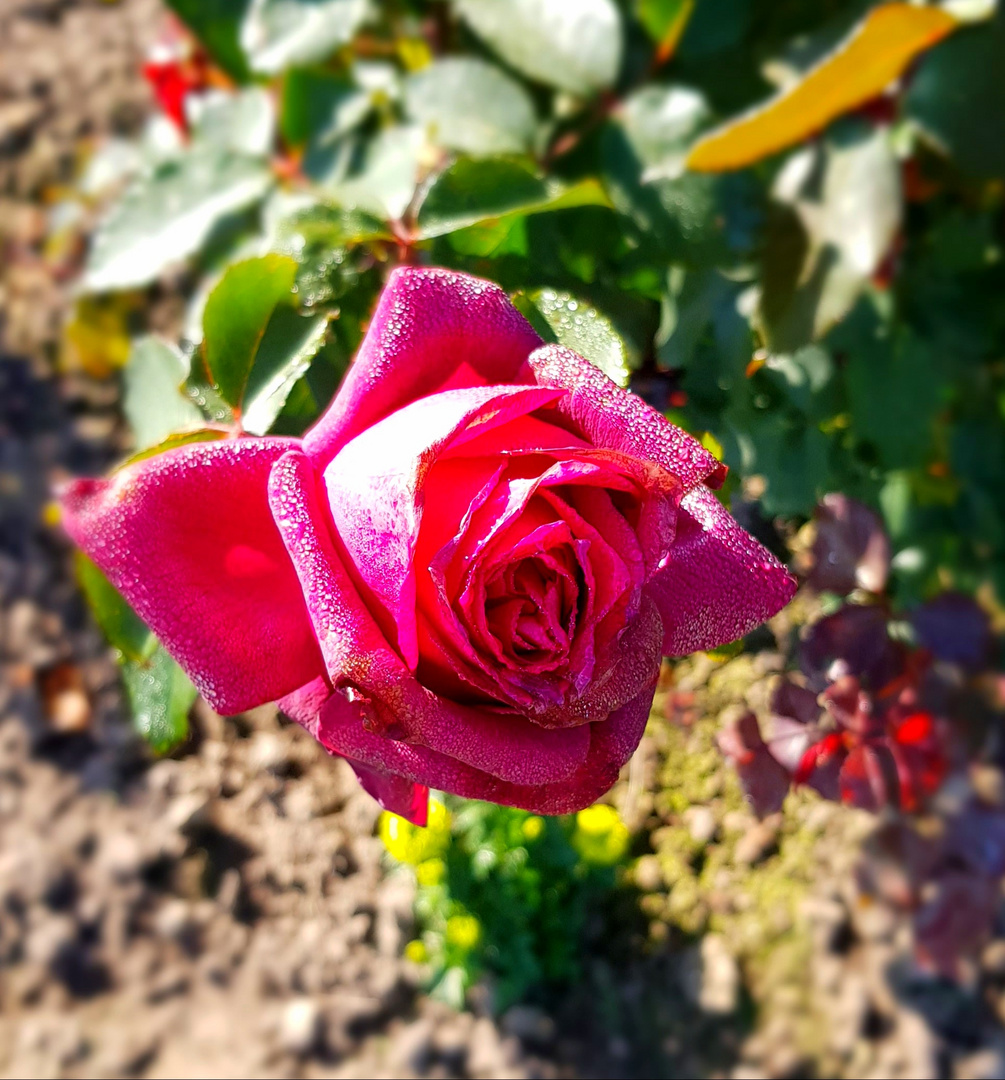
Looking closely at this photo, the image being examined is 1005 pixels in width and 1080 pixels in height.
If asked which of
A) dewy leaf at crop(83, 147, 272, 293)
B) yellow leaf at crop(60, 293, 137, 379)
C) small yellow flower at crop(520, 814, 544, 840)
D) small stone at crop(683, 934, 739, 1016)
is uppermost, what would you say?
dewy leaf at crop(83, 147, 272, 293)

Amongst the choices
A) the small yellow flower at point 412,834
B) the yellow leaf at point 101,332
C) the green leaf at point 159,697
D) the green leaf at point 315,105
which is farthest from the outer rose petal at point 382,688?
the yellow leaf at point 101,332

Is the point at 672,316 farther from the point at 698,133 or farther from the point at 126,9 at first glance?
the point at 126,9

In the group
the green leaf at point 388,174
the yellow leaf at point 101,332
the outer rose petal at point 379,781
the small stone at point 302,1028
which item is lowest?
the small stone at point 302,1028

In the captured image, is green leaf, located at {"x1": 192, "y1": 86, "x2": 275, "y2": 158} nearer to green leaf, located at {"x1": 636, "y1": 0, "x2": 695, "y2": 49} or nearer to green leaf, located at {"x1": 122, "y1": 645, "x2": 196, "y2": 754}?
green leaf, located at {"x1": 636, "y1": 0, "x2": 695, "y2": 49}

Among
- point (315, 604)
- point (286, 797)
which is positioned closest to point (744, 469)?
point (315, 604)

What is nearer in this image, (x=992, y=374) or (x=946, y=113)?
(x=946, y=113)

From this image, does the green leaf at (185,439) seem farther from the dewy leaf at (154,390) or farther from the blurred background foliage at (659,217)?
the dewy leaf at (154,390)

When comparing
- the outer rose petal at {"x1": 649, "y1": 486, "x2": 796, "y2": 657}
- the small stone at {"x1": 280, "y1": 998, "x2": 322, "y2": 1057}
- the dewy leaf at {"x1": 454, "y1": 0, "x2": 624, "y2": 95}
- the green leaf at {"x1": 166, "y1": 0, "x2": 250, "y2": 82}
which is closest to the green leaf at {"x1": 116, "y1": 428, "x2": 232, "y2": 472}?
the outer rose petal at {"x1": 649, "y1": 486, "x2": 796, "y2": 657}
